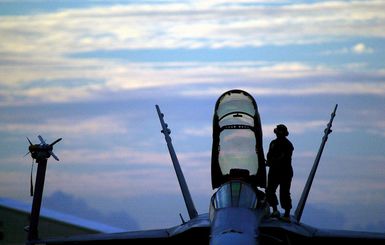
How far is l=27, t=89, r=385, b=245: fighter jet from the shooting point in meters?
32.5

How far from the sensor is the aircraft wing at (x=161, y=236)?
33500 mm

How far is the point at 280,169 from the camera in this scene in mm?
35656

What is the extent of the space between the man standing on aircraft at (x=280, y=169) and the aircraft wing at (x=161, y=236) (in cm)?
194

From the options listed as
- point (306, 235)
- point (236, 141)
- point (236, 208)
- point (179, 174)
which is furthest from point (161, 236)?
point (179, 174)

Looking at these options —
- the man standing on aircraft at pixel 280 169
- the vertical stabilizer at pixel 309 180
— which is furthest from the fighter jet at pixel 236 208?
the man standing on aircraft at pixel 280 169

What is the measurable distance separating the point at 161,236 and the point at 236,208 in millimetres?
3088

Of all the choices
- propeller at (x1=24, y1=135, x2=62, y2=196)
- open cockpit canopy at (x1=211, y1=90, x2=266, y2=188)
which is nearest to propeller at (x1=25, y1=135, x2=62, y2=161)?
propeller at (x1=24, y1=135, x2=62, y2=196)

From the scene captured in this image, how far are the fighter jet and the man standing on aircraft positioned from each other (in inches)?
18.5

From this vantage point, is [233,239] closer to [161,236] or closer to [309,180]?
[161,236]

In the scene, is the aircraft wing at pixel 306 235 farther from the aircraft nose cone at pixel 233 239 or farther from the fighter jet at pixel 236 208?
the aircraft nose cone at pixel 233 239

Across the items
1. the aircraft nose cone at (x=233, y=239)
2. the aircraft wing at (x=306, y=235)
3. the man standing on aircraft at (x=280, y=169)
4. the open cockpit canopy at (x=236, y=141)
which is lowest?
the aircraft nose cone at (x=233, y=239)

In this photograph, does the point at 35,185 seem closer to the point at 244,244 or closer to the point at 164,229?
the point at 164,229

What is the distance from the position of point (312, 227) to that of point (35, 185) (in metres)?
7.77

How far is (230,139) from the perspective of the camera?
121ft
